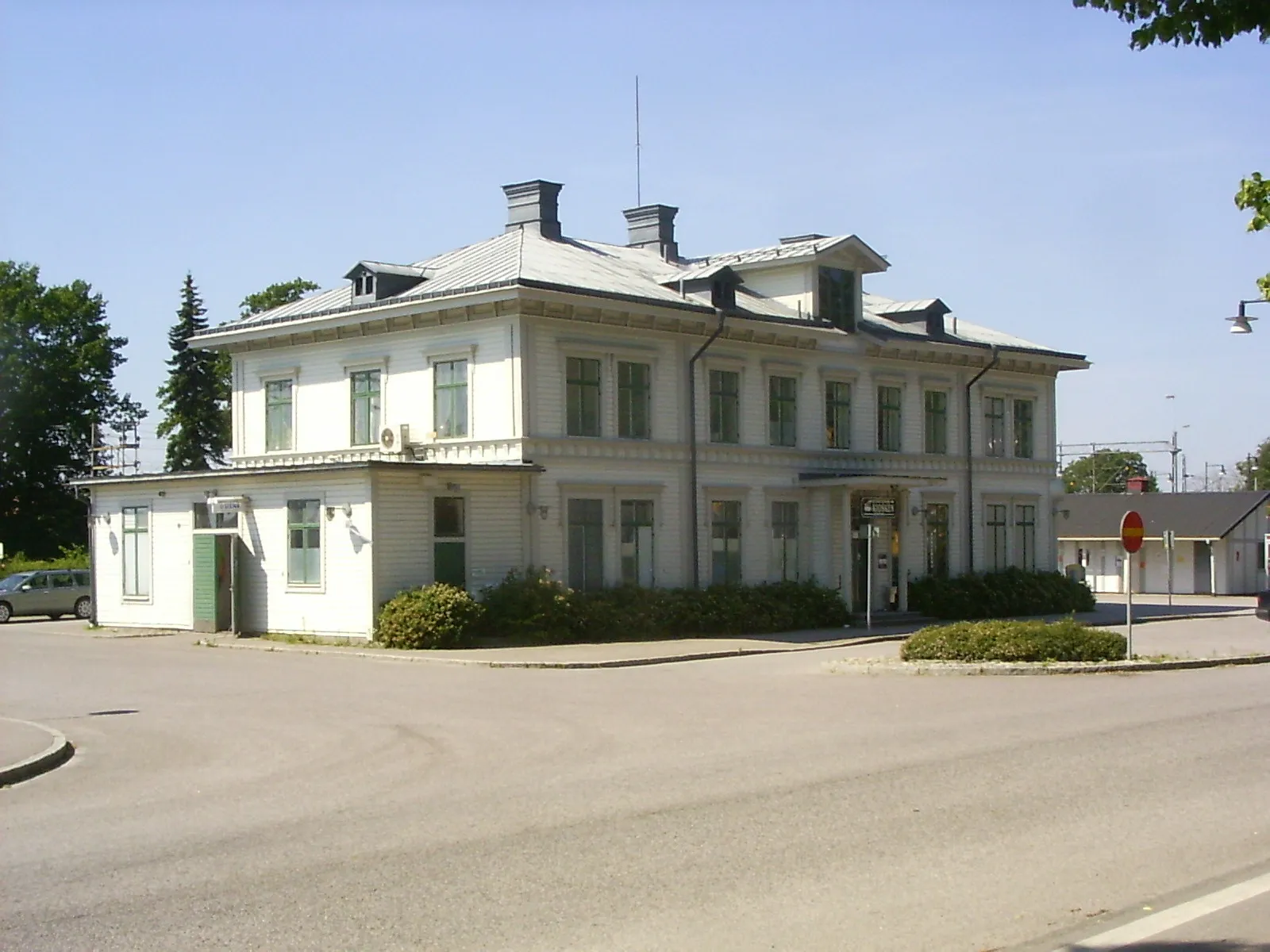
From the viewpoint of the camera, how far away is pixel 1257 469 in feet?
491

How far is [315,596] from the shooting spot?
3173cm

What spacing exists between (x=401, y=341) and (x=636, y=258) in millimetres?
9300

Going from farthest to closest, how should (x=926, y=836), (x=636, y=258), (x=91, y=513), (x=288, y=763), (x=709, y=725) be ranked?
1. (x=636, y=258)
2. (x=91, y=513)
3. (x=709, y=725)
4. (x=288, y=763)
5. (x=926, y=836)

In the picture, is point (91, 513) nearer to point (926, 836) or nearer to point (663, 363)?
point (663, 363)

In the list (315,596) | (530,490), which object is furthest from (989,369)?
(315,596)

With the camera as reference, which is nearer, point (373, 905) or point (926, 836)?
point (373, 905)

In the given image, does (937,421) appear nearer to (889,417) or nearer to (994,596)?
(889,417)

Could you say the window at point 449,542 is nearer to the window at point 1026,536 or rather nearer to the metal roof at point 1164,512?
the window at point 1026,536

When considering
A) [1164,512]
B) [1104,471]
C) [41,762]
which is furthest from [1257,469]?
[41,762]

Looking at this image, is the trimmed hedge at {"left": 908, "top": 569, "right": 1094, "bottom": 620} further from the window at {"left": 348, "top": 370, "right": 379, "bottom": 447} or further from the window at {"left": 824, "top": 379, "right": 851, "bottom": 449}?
the window at {"left": 348, "top": 370, "right": 379, "bottom": 447}

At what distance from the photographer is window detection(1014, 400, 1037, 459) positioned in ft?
156

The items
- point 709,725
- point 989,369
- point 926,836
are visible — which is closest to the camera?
point 926,836

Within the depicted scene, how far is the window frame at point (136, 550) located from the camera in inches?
1414

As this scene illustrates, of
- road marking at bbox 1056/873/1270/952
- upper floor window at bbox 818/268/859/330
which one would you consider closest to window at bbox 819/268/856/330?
upper floor window at bbox 818/268/859/330
